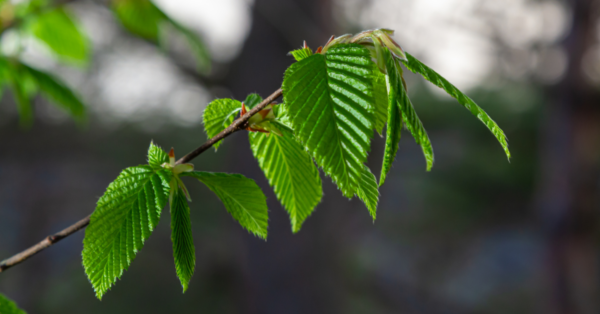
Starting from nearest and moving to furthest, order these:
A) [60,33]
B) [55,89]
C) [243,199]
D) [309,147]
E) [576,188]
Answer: [309,147] → [243,199] → [55,89] → [60,33] → [576,188]

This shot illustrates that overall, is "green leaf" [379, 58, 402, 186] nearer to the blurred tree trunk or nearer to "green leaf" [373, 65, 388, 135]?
"green leaf" [373, 65, 388, 135]

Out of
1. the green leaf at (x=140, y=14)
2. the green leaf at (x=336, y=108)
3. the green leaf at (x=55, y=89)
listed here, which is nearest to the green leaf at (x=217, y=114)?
the green leaf at (x=336, y=108)

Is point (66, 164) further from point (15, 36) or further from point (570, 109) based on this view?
point (570, 109)

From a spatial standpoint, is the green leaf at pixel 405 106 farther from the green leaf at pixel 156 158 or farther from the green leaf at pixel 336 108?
the green leaf at pixel 156 158

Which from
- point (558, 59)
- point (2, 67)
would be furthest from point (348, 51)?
point (558, 59)

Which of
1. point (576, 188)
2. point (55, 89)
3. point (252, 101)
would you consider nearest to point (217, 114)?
point (252, 101)

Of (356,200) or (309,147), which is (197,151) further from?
(356,200)

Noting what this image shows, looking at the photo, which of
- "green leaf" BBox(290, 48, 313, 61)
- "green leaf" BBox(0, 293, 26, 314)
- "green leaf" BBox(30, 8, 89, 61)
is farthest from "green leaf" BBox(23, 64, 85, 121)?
"green leaf" BBox(290, 48, 313, 61)
